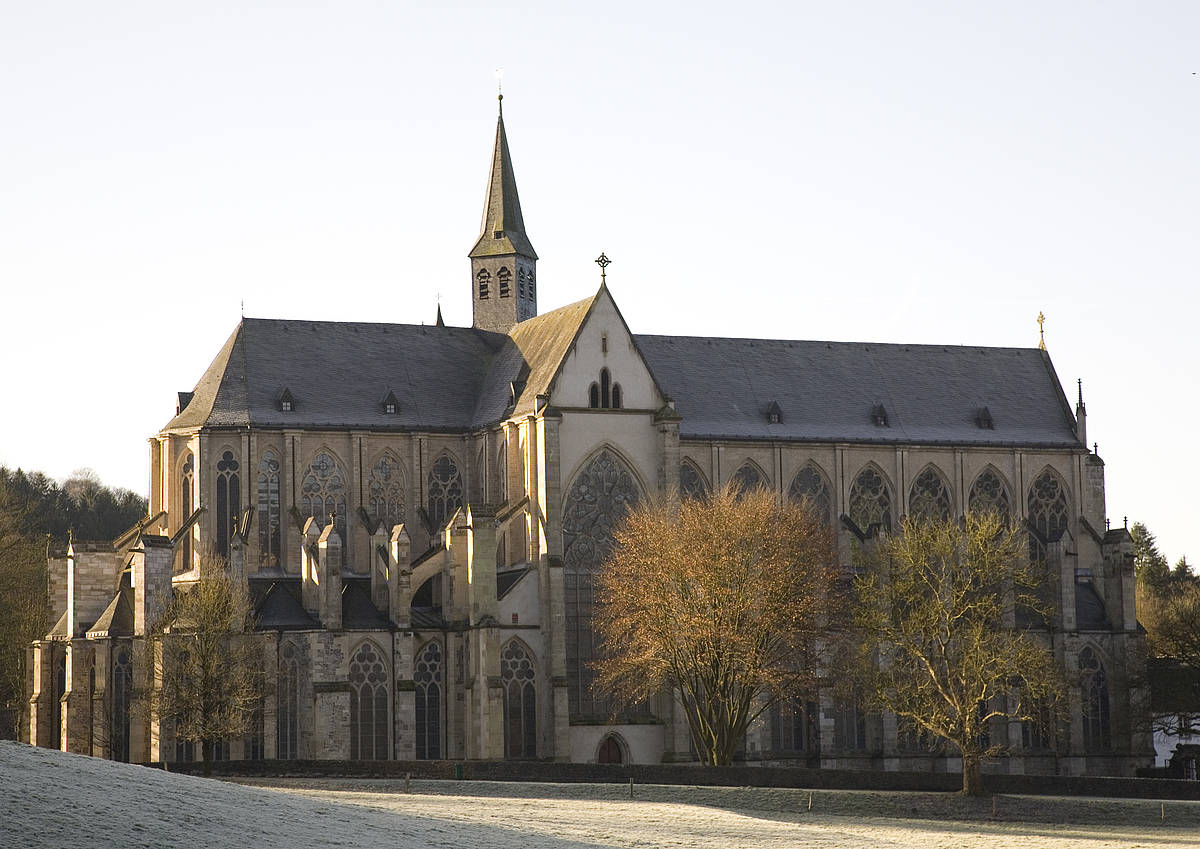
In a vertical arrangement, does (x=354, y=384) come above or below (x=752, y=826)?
above

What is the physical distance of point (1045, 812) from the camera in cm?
5912

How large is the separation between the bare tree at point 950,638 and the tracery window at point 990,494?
31.6 feet

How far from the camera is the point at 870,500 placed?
8662cm

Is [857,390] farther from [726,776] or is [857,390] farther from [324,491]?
[726,776]

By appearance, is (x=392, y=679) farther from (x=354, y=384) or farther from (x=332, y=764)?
(x=354, y=384)

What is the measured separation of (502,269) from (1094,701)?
32373 millimetres

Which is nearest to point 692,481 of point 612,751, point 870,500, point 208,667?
point 870,500

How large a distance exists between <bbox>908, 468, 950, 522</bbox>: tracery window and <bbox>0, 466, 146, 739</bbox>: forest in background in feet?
116

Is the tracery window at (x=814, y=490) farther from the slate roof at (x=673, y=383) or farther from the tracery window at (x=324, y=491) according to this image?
the tracery window at (x=324, y=491)

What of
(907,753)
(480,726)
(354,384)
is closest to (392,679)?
(480,726)

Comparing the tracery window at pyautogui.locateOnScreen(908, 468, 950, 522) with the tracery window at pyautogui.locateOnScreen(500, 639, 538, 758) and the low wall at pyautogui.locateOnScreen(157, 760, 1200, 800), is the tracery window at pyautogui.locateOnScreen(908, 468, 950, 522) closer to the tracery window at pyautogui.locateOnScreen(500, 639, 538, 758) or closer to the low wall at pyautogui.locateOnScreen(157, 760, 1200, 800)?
the tracery window at pyautogui.locateOnScreen(500, 639, 538, 758)

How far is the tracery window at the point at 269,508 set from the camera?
7969 centimetres

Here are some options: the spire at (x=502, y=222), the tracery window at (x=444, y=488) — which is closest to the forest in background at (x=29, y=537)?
the tracery window at (x=444, y=488)

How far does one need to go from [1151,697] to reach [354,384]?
3597 centimetres
